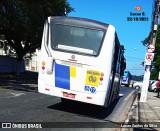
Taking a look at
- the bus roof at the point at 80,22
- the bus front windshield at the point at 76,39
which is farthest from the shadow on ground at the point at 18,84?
the bus roof at the point at 80,22

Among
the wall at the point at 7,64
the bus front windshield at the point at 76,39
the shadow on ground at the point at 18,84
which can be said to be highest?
the bus front windshield at the point at 76,39

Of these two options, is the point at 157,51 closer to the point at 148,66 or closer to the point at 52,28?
the point at 148,66

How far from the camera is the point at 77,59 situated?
472 inches

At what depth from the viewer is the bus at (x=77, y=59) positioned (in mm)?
11797

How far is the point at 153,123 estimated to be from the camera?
1130cm

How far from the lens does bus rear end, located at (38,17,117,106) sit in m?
11.8

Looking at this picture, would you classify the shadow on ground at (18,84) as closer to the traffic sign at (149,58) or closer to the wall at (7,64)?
the traffic sign at (149,58)

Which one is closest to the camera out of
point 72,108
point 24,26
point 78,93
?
point 78,93

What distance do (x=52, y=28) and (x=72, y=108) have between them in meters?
3.78

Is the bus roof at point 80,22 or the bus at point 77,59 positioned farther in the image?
the bus roof at point 80,22

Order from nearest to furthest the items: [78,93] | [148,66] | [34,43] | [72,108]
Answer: [78,93] → [72,108] → [148,66] → [34,43]

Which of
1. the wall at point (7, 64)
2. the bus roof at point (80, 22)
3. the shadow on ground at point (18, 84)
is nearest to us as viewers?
the bus roof at point (80, 22)

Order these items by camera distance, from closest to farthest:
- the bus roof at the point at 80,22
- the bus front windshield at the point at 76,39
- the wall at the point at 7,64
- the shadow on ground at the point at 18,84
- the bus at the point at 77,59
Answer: the bus at the point at 77,59 < the bus front windshield at the point at 76,39 < the bus roof at the point at 80,22 < the shadow on ground at the point at 18,84 < the wall at the point at 7,64

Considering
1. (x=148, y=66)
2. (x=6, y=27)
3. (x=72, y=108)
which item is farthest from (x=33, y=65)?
(x=72, y=108)
